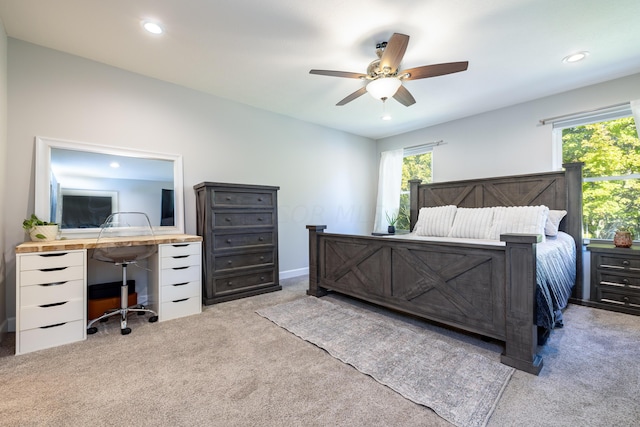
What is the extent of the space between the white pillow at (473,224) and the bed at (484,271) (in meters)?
0.12

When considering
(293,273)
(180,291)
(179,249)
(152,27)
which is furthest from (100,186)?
(293,273)

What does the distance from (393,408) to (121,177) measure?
3214 mm

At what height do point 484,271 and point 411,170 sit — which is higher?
point 411,170

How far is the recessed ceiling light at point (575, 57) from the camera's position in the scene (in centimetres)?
254

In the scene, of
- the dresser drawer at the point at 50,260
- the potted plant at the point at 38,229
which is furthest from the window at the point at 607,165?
the potted plant at the point at 38,229

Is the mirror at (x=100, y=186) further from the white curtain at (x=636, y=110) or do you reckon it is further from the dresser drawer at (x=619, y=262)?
the white curtain at (x=636, y=110)

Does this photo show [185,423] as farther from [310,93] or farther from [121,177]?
[310,93]

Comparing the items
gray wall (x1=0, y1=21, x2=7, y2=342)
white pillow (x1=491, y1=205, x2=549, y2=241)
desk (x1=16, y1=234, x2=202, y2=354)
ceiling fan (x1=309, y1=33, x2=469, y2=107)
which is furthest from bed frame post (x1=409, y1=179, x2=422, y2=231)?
gray wall (x1=0, y1=21, x2=7, y2=342)

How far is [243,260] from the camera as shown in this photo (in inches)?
130

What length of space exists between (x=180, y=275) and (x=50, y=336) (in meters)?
0.98

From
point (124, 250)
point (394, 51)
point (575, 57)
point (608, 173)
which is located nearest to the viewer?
point (394, 51)

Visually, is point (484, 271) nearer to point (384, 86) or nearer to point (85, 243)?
point (384, 86)

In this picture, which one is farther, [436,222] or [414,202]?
[414,202]

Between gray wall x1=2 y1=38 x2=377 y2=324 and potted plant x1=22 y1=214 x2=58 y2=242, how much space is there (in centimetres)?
21
